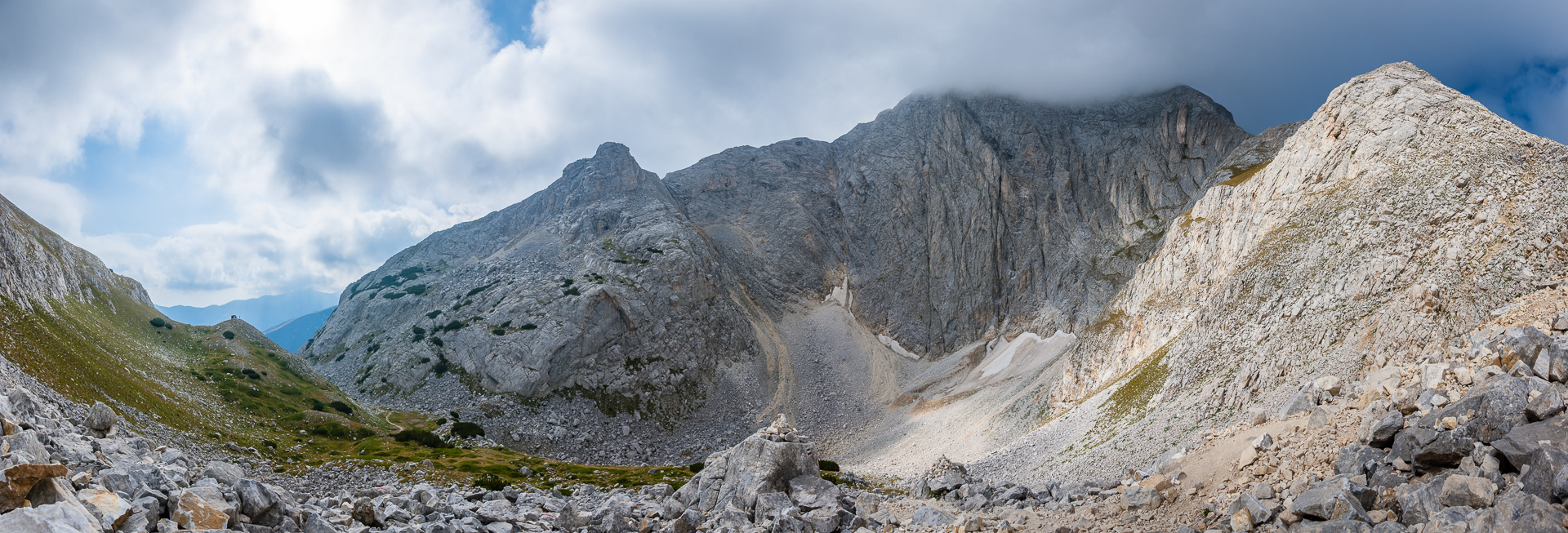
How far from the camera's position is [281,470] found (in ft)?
136

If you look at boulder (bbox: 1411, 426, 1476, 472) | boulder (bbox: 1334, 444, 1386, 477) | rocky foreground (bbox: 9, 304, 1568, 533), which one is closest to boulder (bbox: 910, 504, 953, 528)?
rocky foreground (bbox: 9, 304, 1568, 533)

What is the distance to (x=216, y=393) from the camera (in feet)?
184

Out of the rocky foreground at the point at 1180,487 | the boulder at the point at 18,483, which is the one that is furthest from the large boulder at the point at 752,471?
the boulder at the point at 18,483

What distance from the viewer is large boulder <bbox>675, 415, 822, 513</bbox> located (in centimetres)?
2788

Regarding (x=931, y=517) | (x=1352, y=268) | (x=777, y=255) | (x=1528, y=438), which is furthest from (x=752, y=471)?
(x=777, y=255)

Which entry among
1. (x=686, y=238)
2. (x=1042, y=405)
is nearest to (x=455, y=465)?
(x=1042, y=405)

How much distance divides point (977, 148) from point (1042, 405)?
282 ft

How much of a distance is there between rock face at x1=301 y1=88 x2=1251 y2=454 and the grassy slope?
20056 mm

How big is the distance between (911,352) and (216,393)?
317ft

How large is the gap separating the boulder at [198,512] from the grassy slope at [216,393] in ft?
99.4

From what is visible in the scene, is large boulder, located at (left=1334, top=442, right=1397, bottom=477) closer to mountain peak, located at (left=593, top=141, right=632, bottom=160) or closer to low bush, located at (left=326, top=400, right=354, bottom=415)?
low bush, located at (left=326, top=400, right=354, bottom=415)

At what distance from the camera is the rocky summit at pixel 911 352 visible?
16.1 meters

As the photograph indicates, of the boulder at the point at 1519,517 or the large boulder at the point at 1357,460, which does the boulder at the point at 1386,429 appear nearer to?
the large boulder at the point at 1357,460

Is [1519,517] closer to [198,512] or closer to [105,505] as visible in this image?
[105,505]
